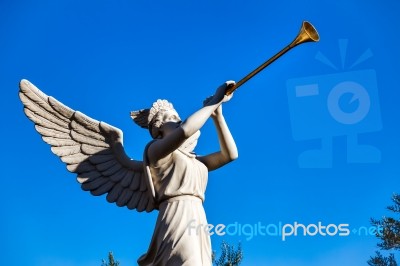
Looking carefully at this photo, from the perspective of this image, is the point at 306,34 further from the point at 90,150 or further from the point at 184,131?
the point at 90,150

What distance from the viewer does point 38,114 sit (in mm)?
6309

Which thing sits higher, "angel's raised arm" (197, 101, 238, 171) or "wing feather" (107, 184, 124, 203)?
"angel's raised arm" (197, 101, 238, 171)

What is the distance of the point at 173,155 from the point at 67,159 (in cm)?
128

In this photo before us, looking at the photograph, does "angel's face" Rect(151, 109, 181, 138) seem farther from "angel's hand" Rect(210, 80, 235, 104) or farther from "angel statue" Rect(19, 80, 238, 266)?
"angel's hand" Rect(210, 80, 235, 104)

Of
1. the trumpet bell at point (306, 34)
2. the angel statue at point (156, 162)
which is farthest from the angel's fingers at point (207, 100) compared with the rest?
the trumpet bell at point (306, 34)

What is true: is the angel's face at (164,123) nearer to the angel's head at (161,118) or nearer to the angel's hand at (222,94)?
the angel's head at (161,118)

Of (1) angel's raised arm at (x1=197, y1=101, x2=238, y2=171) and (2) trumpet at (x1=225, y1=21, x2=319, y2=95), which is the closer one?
(2) trumpet at (x1=225, y1=21, x2=319, y2=95)

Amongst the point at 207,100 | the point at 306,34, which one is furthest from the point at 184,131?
the point at 306,34

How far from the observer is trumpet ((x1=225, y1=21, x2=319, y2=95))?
216 inches

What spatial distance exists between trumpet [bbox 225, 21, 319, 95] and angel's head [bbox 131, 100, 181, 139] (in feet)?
2.35

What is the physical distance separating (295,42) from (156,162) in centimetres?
179

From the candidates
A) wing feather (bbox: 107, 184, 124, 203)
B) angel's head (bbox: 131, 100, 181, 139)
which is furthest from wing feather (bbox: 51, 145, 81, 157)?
angel's head (bbox: 131, 100, 181, 139)

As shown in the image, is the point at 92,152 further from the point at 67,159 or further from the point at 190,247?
the point at 190,247

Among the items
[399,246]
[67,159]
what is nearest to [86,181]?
[67,159]
